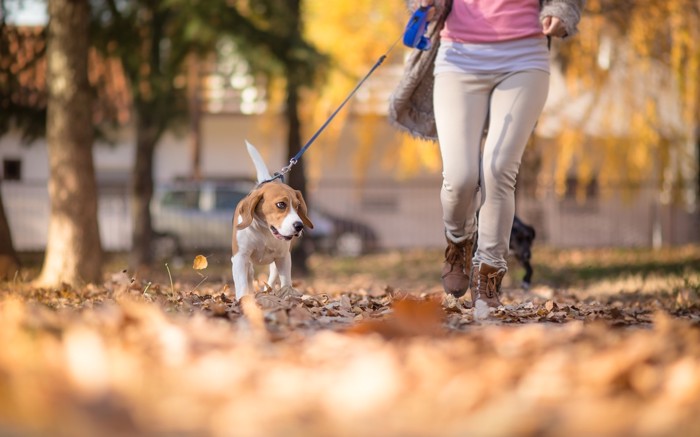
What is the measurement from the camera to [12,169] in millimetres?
29781

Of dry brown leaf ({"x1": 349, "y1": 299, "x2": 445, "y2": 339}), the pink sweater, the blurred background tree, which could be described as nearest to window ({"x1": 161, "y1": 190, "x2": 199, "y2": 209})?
the blurred background tree

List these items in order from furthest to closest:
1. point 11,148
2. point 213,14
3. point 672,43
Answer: point 11,148
point 672,43
point 213,14

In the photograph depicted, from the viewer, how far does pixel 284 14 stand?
15.0 m

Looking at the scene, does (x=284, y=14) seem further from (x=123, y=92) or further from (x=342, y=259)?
(x=123, y=92)

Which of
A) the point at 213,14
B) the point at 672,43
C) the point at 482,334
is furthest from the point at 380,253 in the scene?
the point at 482,334

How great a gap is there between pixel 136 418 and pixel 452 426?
0.72 meters

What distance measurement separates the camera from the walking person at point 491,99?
5523 mm

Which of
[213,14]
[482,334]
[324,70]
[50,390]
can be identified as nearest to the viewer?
[50,390]

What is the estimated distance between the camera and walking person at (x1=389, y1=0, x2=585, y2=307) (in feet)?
18.1

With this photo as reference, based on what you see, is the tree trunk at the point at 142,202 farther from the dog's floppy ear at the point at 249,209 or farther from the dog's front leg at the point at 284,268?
the dog's floppy ear at the point at 249,209

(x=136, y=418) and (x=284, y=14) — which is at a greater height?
(x=284, y=14)

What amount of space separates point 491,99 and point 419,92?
2.66 feet

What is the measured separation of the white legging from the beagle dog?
915mm

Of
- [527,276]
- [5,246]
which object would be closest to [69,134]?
[5,246]
